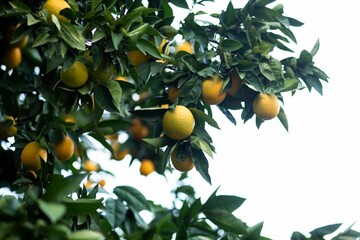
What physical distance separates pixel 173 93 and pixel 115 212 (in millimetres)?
421

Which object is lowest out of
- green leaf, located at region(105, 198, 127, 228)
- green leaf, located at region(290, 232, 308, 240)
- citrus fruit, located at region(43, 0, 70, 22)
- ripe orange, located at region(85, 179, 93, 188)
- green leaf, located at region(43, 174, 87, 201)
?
ripe orange, located at region(85, 179, 93, 188)

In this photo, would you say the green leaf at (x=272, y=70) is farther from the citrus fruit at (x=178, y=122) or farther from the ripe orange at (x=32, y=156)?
the ripe orange at (x=32, y=156)

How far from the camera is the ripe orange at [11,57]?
2395 millimetres

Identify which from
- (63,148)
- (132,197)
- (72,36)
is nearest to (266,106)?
(132,197)

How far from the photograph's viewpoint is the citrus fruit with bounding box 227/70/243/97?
6.43ft

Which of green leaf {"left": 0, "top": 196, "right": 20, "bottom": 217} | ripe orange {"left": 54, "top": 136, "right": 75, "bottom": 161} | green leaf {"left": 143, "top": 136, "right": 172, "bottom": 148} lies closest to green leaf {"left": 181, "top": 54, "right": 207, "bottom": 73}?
green leaf {"left": 143, "top": 136, "right": 172, "bottom": 148}

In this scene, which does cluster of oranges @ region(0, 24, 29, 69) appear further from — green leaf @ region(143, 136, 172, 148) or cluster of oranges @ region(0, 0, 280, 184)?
green leaf @ region(143, 136, 172, 148)

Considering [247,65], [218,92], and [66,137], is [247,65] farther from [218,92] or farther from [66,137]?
[66,137]

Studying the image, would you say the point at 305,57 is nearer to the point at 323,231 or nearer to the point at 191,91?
the point at 191,91

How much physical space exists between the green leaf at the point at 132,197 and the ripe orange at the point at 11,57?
74cm

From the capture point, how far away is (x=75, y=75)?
182 centimetres

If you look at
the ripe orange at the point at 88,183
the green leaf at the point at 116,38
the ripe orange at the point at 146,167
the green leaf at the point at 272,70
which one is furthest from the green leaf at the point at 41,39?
the ripe orange at the point at 88,183

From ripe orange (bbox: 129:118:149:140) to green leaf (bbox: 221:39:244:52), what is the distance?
3.92 feet

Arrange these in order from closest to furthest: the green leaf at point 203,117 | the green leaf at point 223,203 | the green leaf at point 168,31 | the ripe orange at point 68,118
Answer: the green leaf at point 223,203 → the green leaf at point 203,117 → the green leaf at point 168,31 → the ripe orange at point 68,118
